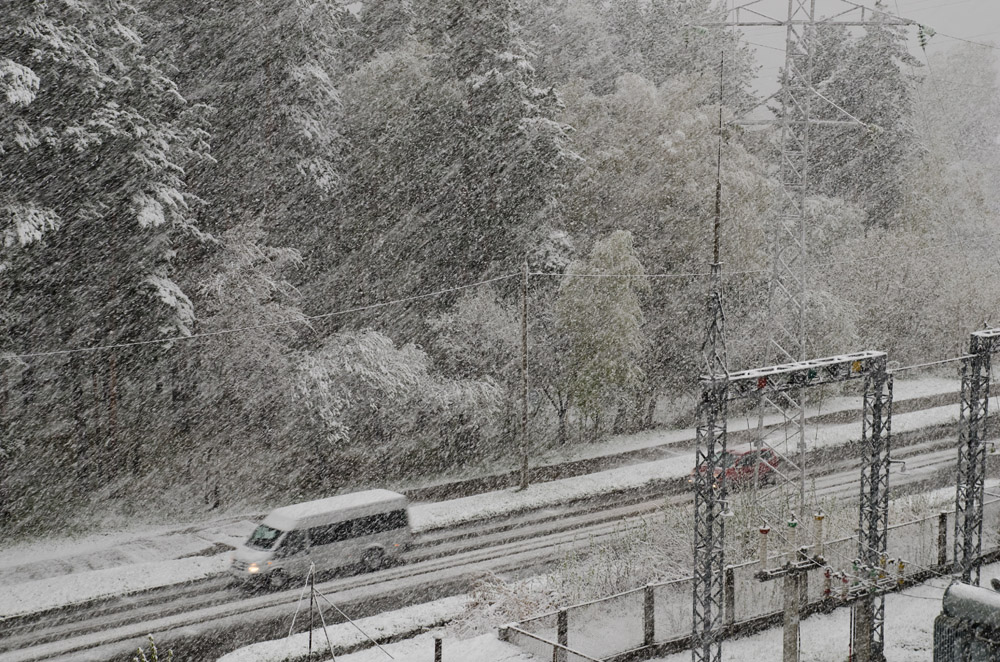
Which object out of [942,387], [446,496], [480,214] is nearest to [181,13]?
[480,214]

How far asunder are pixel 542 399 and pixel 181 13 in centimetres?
1898

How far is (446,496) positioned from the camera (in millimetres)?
28156

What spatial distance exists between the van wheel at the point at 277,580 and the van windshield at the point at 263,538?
1.94 ft

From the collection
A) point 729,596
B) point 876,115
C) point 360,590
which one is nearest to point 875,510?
point 729,596

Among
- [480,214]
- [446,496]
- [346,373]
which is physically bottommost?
[446,496]

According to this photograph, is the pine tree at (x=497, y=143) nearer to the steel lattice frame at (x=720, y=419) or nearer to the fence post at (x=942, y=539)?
the fence post at (x=942, y=539)

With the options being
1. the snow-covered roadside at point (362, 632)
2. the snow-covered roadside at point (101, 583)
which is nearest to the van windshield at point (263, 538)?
the snow-covered roadside at point (101, 583)

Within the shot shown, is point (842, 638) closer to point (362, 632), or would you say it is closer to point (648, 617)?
point (648, 617)

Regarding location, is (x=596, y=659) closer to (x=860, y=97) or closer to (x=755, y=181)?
(x=755, y=181)

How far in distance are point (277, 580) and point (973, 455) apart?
47.7 ft

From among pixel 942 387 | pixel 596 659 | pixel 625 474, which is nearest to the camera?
pixel 596 659

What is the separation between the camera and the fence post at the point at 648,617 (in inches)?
611

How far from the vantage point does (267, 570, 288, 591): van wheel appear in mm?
19594

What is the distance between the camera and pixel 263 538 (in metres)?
20.1
